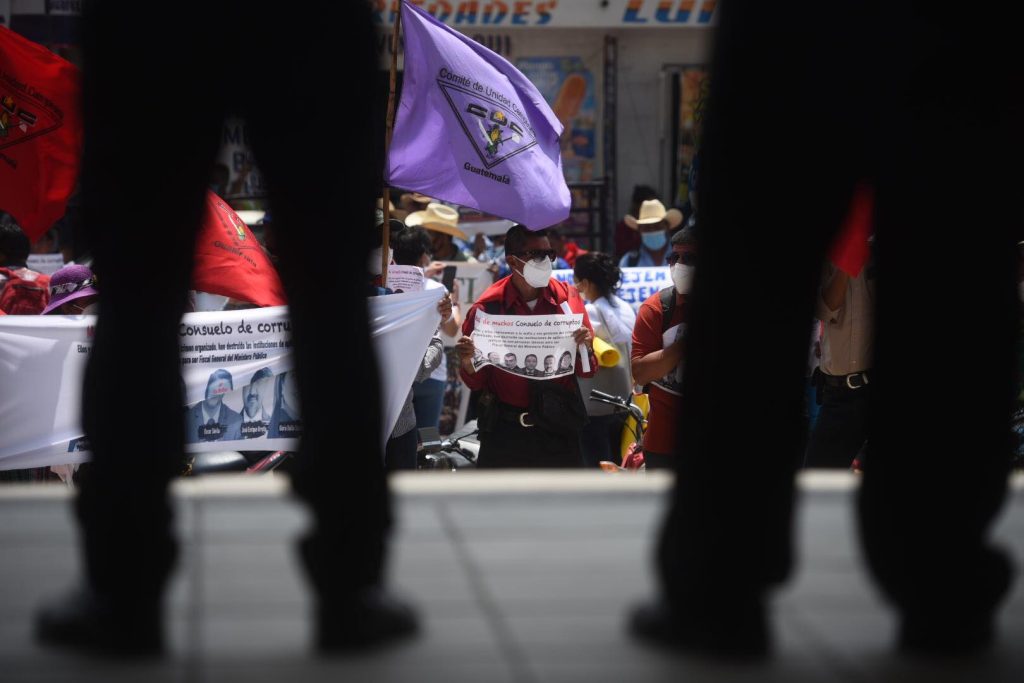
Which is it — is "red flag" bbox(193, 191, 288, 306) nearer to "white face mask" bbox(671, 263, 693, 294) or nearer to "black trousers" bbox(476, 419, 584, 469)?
"black trousers" bbox(476, 419, 584, 469)

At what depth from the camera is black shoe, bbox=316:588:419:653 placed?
2088 mm

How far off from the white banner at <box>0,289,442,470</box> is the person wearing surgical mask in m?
5.64

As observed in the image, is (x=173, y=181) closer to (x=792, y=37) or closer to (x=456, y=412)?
(x=792, y=37)

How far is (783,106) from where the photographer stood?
6.79 ft

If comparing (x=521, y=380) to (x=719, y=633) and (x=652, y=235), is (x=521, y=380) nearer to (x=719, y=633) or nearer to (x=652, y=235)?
(x=719, y=633)

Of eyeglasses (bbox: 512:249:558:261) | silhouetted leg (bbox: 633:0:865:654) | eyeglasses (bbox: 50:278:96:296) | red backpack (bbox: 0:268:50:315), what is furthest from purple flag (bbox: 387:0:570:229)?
silhouetted leg (bbox: 633:0:865:654)

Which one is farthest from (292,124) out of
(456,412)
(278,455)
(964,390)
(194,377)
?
(456,412)

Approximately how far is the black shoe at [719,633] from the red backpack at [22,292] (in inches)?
211

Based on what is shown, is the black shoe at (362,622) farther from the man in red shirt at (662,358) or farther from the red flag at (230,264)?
the red flag at (230,264)

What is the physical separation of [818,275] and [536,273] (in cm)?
427

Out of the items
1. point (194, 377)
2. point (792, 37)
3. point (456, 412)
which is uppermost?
point (792, 37)

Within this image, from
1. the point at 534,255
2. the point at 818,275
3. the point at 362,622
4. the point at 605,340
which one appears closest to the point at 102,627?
the point at 362,622

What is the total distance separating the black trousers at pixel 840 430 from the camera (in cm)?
591

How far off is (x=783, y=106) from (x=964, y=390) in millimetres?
569
